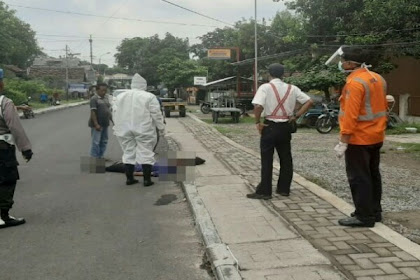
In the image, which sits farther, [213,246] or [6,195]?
[6,195]

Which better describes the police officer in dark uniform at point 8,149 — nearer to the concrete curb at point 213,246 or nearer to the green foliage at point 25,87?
the concrete curb at point 213,246

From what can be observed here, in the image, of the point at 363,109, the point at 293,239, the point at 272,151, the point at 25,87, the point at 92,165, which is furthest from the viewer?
the point at 25,87

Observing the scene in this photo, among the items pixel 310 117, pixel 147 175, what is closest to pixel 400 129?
pixel 310 117

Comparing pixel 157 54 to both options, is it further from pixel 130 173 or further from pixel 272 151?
pixel 272 151

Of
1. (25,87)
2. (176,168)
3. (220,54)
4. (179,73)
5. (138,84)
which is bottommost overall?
(176,168)

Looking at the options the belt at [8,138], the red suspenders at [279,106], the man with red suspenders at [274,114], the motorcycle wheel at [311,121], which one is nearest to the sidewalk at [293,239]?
Result: the man with red suspenders at [274,114]

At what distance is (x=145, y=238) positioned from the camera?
16.7 ft

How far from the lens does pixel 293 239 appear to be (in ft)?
15.2

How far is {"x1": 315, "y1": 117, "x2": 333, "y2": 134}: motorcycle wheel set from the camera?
1709 centimetres

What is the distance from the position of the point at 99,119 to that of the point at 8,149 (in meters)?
4.54

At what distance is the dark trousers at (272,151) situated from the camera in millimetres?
6219

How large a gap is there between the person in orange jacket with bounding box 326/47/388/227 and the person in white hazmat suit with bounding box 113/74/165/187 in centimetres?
345

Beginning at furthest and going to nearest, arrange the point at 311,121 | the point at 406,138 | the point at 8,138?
the point at 311,121 → the point at 406,138 → the point at 8,138

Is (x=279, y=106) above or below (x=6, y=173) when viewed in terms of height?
above
